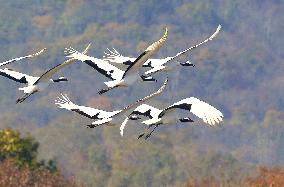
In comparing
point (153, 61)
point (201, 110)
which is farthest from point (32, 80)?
point (201, 110)

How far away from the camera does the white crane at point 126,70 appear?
1909 cm

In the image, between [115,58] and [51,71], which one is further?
[115,58]

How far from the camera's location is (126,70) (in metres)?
20.2

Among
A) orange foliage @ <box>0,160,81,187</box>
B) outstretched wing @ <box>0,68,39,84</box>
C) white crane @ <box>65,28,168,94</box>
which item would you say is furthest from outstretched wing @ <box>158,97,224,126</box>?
orange foliage @ <box>0,160,81,187</box>

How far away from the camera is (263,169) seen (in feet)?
249

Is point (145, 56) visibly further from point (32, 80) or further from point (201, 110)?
point (32, 80)

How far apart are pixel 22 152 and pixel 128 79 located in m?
42.5

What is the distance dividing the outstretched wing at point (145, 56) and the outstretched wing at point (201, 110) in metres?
0.83

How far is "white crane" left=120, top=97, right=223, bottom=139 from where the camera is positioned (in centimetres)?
1908

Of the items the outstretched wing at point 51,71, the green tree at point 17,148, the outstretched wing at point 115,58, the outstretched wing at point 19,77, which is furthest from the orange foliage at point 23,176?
the outstretched wing at point 51,71

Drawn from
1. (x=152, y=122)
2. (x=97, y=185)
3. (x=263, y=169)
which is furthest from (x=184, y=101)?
(x=97, y=185)

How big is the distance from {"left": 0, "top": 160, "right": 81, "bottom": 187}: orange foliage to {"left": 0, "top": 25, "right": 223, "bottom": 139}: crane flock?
34.9m

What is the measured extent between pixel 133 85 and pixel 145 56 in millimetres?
1525

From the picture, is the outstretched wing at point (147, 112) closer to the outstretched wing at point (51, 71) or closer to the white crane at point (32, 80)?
the outstretched wing at point (51, 71)
